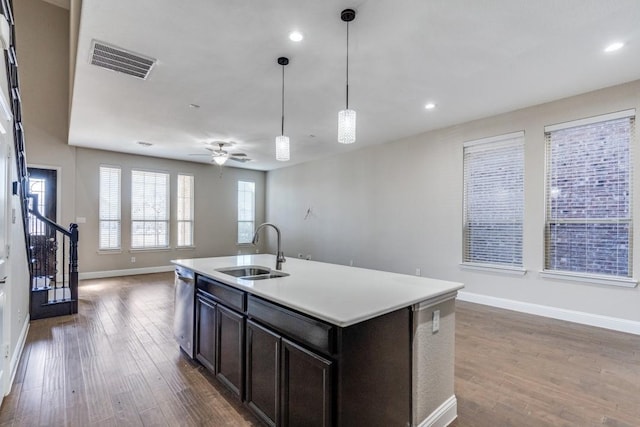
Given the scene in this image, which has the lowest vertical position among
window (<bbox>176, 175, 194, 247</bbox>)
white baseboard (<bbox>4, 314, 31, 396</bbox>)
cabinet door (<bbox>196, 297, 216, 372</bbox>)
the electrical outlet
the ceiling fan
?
white baseboard (<bbox>4, 314, 31, 396</bbox>)

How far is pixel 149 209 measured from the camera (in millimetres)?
7668

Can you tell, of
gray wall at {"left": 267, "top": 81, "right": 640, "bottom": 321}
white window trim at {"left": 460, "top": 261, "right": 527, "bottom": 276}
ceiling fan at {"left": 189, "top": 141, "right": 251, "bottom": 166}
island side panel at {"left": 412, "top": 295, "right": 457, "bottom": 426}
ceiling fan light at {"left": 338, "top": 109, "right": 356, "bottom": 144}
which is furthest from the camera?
ceiling fan at {"left": 189, "top": 141, "right": 251, "bottom": 166}

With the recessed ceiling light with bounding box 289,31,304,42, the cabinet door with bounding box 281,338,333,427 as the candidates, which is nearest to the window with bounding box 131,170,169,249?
the recessed ceiling light with bounding box 289,31,304,42

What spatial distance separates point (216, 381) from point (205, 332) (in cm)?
40

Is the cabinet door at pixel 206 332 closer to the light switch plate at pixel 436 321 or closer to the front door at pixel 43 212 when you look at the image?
the light switch plate at pixel 436 321

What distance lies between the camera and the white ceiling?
94.1 inches

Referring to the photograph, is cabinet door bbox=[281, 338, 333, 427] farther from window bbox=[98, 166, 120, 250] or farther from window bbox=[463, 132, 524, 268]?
window bbox=[98, 166, 120, 250]

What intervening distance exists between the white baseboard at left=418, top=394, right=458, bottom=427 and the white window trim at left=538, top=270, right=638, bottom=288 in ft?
9.66

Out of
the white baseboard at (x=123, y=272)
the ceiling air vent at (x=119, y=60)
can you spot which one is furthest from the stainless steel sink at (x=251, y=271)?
the white baseboard at (x=123, y=272)

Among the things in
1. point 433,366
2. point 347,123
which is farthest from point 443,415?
point 347,123

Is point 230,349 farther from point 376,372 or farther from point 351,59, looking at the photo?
point 351,59

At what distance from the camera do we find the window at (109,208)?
23.2 ft

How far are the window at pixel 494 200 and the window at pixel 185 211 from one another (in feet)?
21.7

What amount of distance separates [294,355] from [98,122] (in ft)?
17.3
